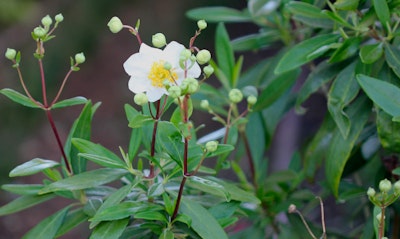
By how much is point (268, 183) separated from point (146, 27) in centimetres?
246

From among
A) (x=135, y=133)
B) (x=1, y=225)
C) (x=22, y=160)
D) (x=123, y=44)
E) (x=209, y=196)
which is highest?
(x=135, y=133)

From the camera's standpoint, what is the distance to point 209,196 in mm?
994

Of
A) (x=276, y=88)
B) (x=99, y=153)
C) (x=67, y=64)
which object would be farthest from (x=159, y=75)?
(x=67, y=64)

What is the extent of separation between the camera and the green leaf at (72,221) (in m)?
0.93

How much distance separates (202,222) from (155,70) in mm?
206

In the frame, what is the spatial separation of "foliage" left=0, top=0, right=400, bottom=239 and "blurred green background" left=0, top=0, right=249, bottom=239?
189cm

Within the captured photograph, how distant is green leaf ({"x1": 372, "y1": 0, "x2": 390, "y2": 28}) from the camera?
908 mm

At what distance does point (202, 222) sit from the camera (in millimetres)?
843

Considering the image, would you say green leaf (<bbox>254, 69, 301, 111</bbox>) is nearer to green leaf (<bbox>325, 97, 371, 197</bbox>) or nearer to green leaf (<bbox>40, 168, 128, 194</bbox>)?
green leaf (<bbox>325, 97, 371, 197</bbox>)

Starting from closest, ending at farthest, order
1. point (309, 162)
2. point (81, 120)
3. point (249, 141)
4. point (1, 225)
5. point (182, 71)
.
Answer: point (182, 71)
point (81, 120)
point (309, 162)
point (249, 141)
point (1, 225)

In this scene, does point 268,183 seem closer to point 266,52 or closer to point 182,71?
point 182,71

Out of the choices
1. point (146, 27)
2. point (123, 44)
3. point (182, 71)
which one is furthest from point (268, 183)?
point (123, 44)

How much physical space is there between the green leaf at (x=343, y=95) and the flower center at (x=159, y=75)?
30cm

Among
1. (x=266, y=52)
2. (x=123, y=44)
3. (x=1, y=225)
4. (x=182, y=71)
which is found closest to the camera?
(x=182, y=71)
